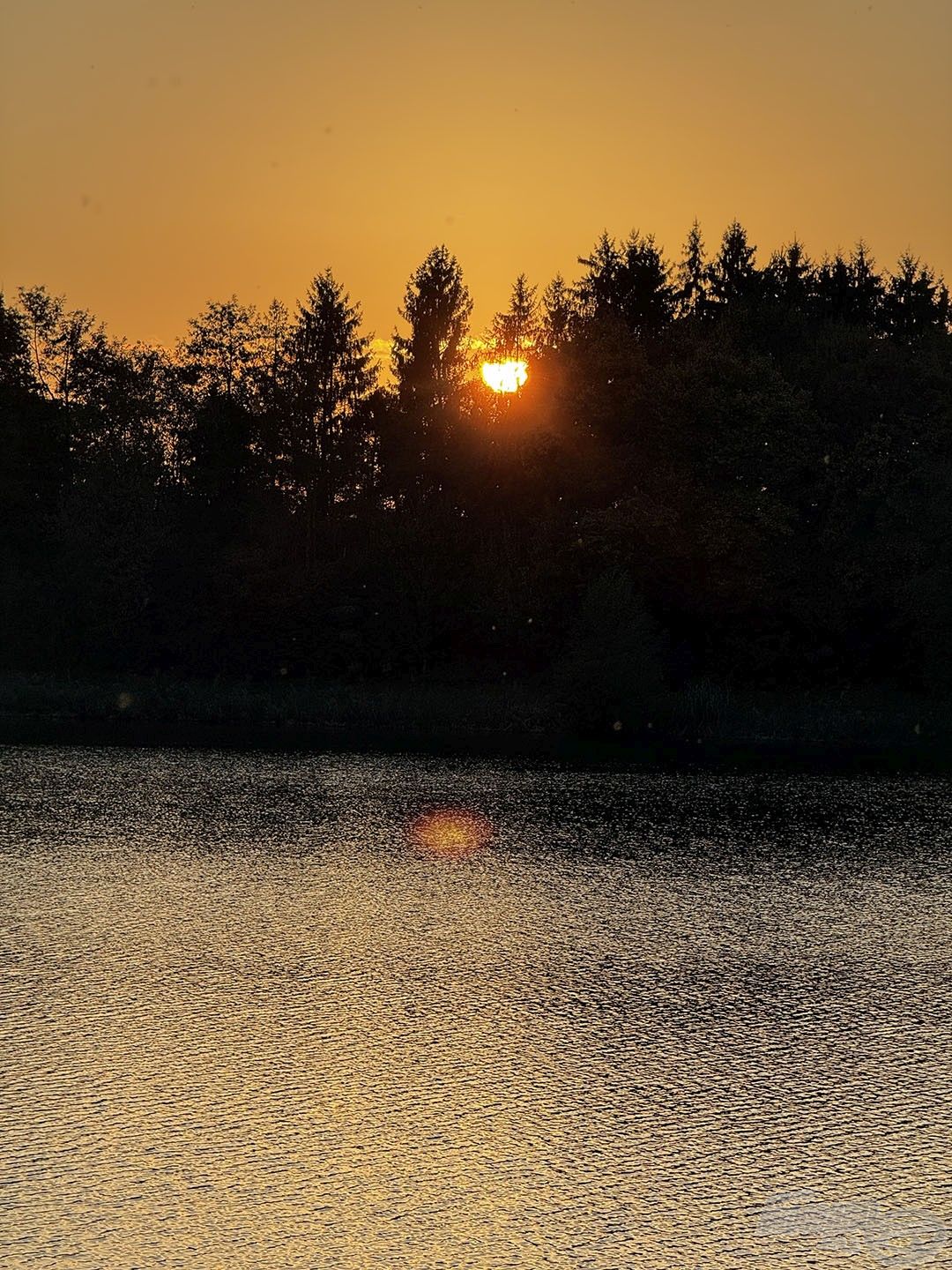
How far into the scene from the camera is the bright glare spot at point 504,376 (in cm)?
6056

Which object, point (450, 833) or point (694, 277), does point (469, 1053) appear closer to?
point (450, 833)

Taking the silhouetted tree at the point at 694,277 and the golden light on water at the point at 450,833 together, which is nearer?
the golden light on water at the point at 450,833

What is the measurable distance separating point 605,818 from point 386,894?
5.82 m

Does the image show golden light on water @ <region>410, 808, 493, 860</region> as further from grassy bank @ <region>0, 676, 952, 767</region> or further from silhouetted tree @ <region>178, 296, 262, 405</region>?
silhouetted tree @ <region>178, 296, 262, 405</region>

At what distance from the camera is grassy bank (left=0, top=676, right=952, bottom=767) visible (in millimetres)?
30453

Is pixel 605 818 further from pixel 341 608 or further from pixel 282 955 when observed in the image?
pixel 341 608

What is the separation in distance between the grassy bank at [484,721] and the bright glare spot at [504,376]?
19.2 meters

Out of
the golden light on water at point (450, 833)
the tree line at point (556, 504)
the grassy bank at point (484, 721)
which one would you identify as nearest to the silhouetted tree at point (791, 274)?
the tree line at point (556, 504)

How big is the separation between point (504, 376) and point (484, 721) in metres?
26.7

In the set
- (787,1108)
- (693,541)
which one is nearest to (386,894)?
(787,1108)

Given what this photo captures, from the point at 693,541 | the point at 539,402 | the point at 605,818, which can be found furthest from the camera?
the point at 539,402

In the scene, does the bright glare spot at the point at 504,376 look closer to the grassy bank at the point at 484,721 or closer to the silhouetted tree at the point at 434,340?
the silhouetted tree at the point at 434,340

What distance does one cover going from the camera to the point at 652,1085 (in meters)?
6.75

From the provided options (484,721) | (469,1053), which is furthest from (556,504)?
(469,1053)
